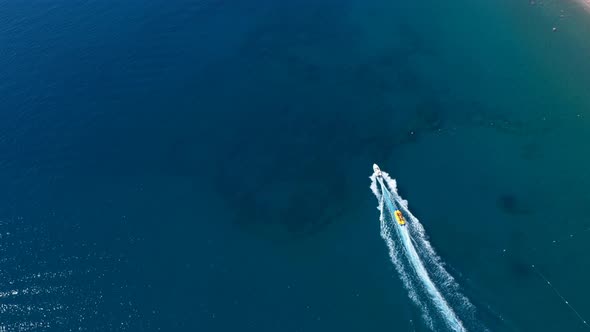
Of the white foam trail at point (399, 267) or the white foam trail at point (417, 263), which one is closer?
the white foam trail at point (417, 263)

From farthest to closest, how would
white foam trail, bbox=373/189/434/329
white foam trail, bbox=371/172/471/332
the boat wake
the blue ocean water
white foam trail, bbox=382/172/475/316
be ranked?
the blue ocean water
white foam trail, bbox=382/172/475/316
white foam trail, bbox=373/189/434/329
white foam trail, bbox=371/172/471/332
the boat wake

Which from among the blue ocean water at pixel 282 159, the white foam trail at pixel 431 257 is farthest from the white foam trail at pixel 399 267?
the white foam trail at pixel 431 257

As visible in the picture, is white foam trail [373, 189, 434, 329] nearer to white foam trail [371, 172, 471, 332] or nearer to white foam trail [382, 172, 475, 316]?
white foam trail [371, 172, 471, 332]

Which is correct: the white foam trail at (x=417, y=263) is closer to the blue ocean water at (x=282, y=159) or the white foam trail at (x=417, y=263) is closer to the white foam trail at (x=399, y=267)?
the white foam trail at (x=399, y=267)

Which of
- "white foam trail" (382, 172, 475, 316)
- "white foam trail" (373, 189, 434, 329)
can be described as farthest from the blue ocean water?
"white foam trail" (382, 172, 475, 316)

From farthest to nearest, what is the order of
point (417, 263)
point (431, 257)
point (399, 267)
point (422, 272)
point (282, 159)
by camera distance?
point (282, 159) → point (431, 257) → point (399, 267) → point (417, 263) → point (422, 272)

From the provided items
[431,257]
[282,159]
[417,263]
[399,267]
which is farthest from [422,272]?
[282,159]

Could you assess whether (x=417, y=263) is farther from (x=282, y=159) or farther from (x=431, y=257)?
(x=282, y=159)
